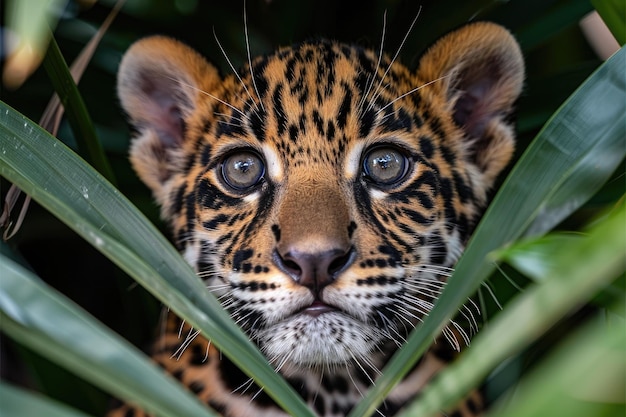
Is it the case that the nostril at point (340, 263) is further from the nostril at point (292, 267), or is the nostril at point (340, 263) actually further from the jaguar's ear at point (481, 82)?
the jaguar's ear at point (481, 82)

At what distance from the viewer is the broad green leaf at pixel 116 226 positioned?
65.1 inches

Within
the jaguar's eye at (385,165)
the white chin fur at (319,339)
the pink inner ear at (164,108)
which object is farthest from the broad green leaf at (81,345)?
Result: the pink inner ear at (164,108)

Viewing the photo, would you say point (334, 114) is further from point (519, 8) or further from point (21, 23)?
point (21, 23)

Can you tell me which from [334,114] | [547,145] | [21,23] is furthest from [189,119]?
[21,23]

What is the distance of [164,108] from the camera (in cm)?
332

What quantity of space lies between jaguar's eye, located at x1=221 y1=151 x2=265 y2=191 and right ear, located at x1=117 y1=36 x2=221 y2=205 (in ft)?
1.09

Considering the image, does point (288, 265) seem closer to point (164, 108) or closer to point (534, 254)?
point (534, 254)

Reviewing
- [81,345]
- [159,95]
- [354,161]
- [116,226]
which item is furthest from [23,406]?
[159,95]

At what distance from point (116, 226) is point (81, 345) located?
52cm

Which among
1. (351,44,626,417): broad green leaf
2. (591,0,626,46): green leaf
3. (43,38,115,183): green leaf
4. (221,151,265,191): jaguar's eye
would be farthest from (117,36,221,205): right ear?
(351,44,626,417): broad green leaf

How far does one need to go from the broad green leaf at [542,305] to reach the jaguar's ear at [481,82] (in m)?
1.77

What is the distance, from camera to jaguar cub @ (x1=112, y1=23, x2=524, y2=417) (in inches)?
98.5

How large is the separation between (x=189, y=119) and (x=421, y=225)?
41.0 inches

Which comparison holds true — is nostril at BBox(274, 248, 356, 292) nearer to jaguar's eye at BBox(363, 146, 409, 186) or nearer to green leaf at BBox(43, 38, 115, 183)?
jaguar's eye at BBox(363, 146, 409, 186)
